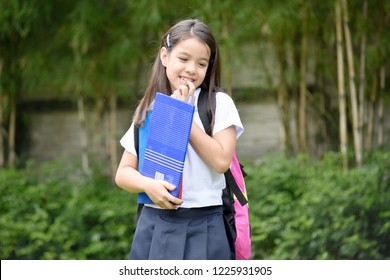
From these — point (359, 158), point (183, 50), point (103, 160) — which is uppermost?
point (183, 50)

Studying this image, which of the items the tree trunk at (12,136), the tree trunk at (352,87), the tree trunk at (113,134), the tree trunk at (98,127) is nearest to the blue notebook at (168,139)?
the tree trunk at (352,87)

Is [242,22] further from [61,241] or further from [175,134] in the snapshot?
[175,134]

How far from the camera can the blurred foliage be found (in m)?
4.56

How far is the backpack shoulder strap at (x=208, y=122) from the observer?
2.29 metres

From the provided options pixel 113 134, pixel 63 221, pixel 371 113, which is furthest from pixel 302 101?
pixel 63 221

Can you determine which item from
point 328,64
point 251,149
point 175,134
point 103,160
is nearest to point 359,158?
point 328,64

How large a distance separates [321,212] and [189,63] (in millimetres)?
2634

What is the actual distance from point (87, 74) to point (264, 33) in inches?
63.5

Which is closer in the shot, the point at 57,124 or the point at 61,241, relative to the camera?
the point at 61,241

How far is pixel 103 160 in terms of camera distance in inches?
301

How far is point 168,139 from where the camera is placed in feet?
7.13

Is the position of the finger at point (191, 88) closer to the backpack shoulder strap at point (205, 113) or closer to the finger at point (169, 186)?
the backpack shoulder strap at point (205, 113)

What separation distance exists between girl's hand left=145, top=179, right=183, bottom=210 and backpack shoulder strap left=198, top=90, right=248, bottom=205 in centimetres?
22

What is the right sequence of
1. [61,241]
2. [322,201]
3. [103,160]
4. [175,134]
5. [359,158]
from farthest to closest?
[103,160]
[359,158]
[61,241]
[322,201]
[175,134]
